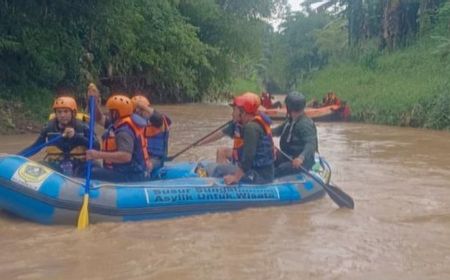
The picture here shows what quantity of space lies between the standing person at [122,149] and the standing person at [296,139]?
1661 mm

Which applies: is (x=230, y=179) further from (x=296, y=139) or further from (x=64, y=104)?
(x=64, y=104)

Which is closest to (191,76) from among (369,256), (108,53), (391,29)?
(108,53)

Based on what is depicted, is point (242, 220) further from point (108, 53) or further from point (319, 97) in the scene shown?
point (319, 97)

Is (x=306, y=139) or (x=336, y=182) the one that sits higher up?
(x=306, y=139)

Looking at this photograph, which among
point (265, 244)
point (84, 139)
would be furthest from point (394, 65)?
point (265, 244)

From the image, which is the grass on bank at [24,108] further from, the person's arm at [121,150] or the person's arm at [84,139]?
the person's arm at [121,150]

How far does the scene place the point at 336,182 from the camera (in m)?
9.73

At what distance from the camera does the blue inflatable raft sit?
22.1 ft

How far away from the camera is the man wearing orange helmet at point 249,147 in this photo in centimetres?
745

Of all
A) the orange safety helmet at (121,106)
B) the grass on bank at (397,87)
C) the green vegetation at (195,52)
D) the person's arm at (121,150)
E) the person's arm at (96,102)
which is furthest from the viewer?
the grass on bank at (397,87)

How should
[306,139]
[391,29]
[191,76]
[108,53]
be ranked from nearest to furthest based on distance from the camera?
[306,139] → [108,53] → [191,76] → [391,29]

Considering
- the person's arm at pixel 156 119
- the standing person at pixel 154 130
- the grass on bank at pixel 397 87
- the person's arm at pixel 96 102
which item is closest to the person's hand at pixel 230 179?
the standing person at pixel 154 130

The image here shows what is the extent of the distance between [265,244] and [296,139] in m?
2.21

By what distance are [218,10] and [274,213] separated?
68.1 feet
